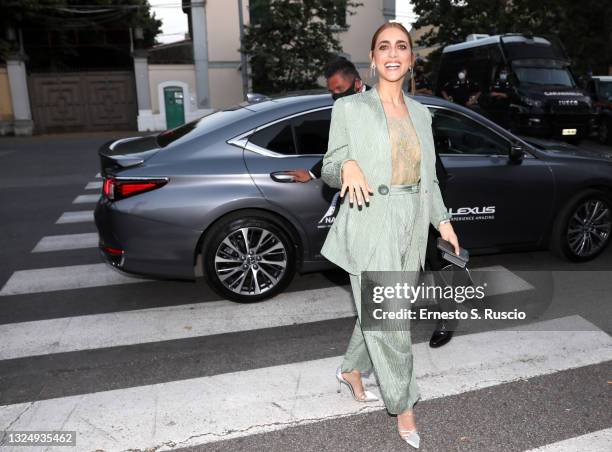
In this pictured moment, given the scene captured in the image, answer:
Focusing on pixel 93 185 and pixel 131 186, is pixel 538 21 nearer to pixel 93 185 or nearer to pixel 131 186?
pixel 93 185

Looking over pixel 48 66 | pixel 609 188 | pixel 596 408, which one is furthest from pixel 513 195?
pixel 48 66

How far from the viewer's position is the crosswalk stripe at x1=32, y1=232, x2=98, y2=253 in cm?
647

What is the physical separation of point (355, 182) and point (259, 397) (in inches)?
61.3

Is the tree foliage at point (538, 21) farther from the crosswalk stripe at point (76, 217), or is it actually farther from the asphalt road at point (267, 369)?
the asphalt road at point (267, 369)

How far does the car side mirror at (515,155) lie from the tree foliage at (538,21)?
22.5 metres

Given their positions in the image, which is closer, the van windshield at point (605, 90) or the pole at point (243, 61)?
the van windshield at point (605, 90)

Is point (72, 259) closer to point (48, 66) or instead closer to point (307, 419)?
point (307, 419)

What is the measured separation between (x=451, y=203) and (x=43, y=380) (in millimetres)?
3369

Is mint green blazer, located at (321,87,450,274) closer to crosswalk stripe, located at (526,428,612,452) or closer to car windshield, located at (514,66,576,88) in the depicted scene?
crosswalk stripe, located at (526,428,612,452)

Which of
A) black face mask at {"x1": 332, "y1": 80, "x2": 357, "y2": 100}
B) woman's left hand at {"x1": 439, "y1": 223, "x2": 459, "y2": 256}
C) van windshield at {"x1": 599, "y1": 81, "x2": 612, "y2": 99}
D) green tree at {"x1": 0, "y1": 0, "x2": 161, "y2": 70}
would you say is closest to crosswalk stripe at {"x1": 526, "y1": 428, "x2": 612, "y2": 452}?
woman's left hand at {"x1": 439, "y1": 223, "x2": 459, "y2": 256}

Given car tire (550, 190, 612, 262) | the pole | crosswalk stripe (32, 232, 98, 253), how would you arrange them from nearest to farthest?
1. car tire (550, 190, 612, 262)
2. crosswalk stripe (32, 232, 98, 253)
3. the pole

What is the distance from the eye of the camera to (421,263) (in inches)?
115

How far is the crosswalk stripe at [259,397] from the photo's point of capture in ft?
9.87

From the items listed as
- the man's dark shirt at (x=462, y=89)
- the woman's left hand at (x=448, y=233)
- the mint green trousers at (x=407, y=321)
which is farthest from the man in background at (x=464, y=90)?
the mint green trousers at (x=407, y=321)
